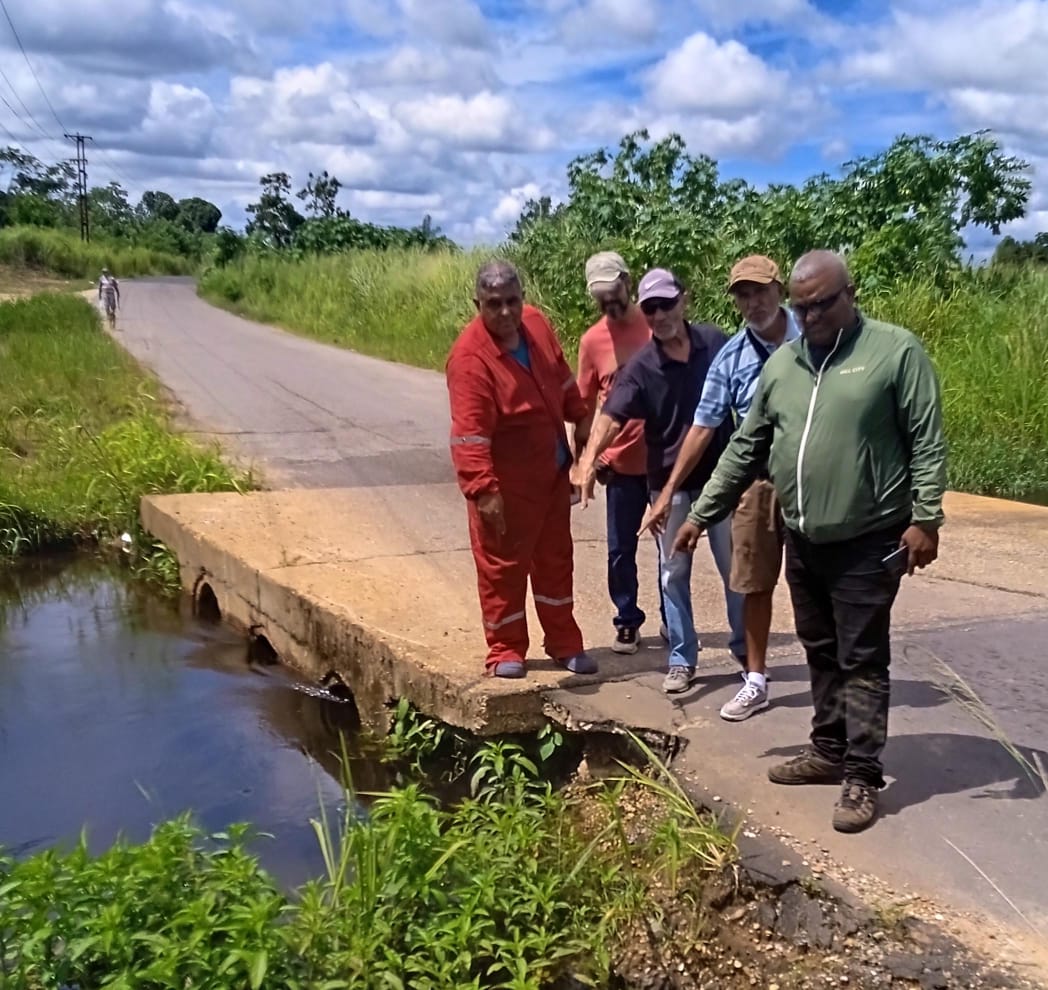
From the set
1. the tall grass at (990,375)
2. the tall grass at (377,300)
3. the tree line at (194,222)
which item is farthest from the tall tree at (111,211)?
the tall grass at (990,375)

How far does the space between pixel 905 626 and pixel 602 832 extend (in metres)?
2.41

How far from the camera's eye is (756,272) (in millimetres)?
4328

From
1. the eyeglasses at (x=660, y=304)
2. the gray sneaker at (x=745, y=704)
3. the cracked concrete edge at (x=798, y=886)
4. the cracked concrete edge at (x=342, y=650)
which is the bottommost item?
the cracked concrete edge at (x=342, y=650)

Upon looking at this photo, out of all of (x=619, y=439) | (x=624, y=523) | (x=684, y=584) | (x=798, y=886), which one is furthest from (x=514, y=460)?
(x=798, y=886)

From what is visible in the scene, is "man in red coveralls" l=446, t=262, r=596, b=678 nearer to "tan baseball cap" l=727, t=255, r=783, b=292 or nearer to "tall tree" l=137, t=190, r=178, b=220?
"tan baseball cap" l=727, t=255, r=783, b=292

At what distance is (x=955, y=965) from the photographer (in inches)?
122

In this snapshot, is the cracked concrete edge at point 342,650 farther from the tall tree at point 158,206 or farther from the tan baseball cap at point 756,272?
the tall tree at point 158,206

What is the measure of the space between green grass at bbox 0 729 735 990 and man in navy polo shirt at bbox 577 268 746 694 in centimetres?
98

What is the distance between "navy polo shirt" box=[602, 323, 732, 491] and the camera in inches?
191

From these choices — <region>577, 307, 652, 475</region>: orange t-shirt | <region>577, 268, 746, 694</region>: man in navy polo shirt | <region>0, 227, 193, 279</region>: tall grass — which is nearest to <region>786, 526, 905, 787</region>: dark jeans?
<region>577, 268, 746, 694</region>: man in navy polo shirt

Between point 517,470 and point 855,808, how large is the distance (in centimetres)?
183

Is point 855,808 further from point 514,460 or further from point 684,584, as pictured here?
point 514,460

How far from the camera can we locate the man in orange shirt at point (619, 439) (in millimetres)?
5129

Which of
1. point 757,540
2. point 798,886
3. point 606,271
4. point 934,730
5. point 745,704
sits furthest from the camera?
point 606,271
